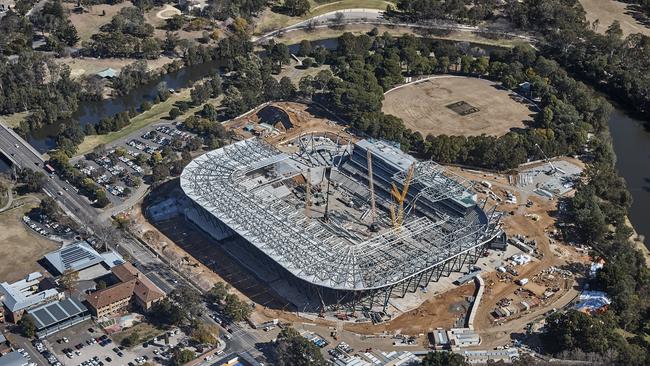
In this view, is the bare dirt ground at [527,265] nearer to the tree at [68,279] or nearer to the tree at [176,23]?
the tree at [68,279]

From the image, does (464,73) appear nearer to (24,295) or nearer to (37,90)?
(37,90)

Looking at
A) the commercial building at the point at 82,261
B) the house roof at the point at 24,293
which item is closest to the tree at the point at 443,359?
the commercial building at the point at 82,261

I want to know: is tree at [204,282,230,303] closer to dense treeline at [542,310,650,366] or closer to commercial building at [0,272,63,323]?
commercial building at [0,272,63,323]

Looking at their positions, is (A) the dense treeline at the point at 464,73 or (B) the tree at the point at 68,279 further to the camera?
(A) the dense treeline at the point at 464,73

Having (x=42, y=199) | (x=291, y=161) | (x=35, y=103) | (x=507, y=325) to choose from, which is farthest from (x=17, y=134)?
(x=507, y=325)

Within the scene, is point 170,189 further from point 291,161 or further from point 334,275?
point 334,275

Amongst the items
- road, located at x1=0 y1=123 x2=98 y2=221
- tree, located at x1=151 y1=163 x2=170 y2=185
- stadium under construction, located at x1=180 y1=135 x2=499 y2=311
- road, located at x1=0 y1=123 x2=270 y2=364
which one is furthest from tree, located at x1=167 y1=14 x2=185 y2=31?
tree, located at x1=151 y1=163 x2=170 y2=185

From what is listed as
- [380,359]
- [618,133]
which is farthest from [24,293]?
[618,133]
